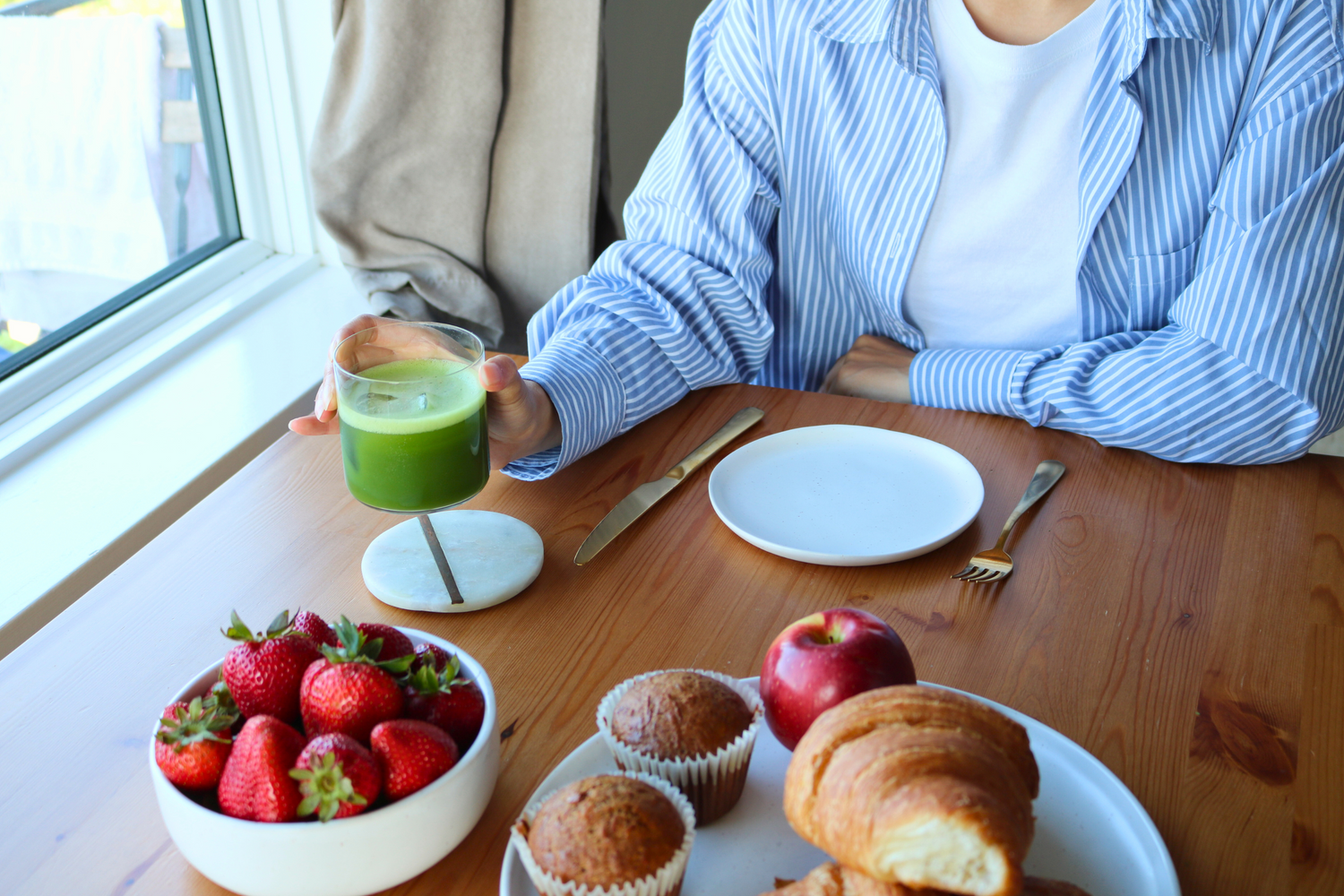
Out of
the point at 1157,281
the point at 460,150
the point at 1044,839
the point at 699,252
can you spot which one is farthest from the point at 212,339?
the point at 1044,839

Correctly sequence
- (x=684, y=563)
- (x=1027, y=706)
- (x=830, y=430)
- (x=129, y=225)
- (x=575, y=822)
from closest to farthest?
(x=575, y=822)
(x=1027, y=706)
(x=684, y=563)
(x=830, y=430)
(x=129, y=225)

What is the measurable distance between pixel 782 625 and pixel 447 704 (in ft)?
1.00

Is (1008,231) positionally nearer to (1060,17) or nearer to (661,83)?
(1060,17)

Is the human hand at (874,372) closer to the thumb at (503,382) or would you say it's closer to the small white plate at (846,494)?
the small white plate at (846,494)

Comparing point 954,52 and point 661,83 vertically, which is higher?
point 954,52

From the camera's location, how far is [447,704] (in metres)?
0.59

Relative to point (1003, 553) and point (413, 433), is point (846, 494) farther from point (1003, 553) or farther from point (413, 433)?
point (413, 433)

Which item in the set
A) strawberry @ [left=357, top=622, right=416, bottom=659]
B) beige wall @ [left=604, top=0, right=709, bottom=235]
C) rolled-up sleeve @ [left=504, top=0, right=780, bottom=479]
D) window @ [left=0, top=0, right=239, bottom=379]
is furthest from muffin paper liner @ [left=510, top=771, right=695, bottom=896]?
beige wall @ [left=604, top=0, right=709, bottom=235]

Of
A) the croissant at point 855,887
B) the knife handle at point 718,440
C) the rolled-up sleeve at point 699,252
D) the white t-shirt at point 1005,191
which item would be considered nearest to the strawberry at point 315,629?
the croissant at point 855,887

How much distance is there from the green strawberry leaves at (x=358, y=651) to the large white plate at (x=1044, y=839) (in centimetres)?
11

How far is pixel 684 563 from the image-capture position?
0.89 meters

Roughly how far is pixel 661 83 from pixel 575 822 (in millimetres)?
1951

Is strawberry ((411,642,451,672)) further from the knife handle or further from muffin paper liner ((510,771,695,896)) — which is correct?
the knife handle

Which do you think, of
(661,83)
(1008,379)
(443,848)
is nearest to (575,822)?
(443,848)
